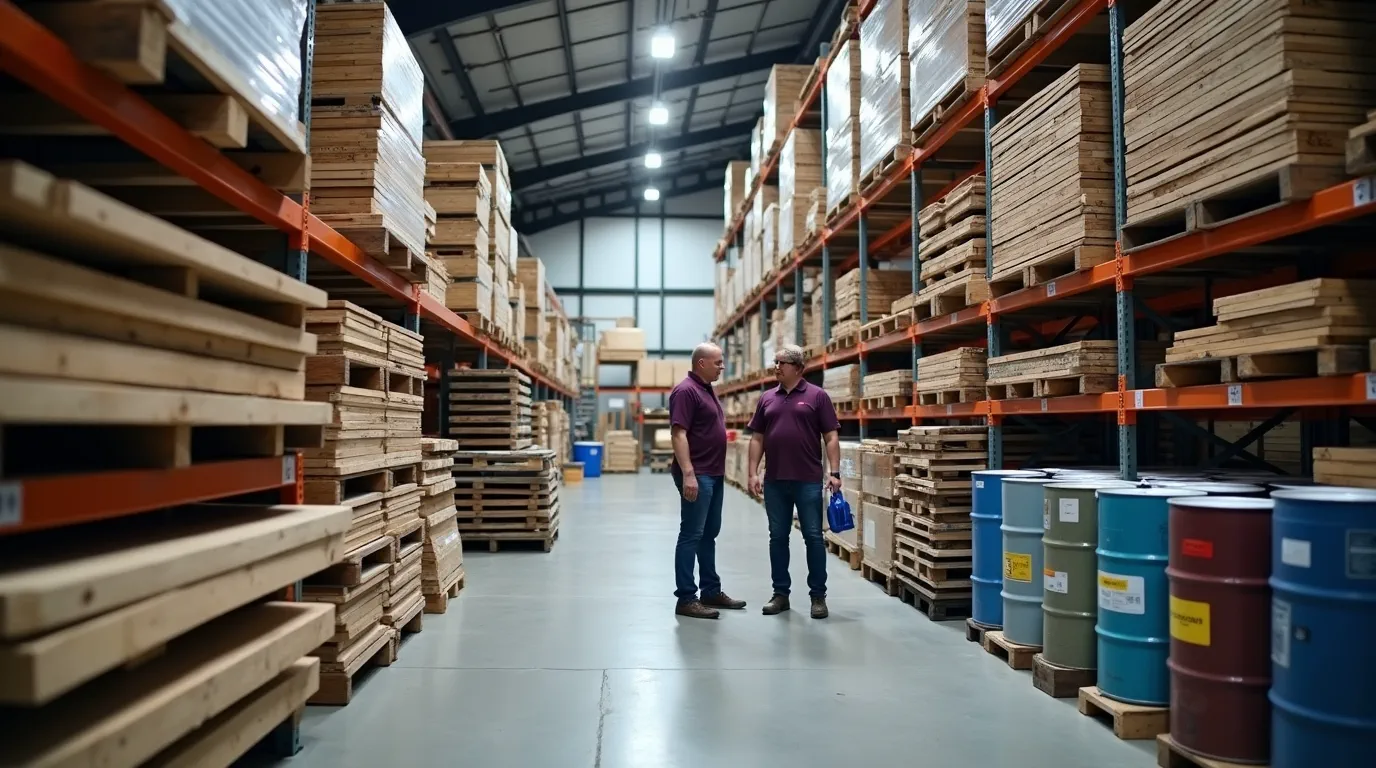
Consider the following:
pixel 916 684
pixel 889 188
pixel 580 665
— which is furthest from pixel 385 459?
pixel 889 188

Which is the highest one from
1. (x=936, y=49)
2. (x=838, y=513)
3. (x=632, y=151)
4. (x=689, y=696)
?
(x=632, y=151)

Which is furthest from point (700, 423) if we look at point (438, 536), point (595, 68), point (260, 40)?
point (595, 68)


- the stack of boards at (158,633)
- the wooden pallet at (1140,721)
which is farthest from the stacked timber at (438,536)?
the wooden pallet at (1140,721)

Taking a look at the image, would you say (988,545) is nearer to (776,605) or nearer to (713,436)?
(776,605)

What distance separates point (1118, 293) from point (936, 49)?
3.28m

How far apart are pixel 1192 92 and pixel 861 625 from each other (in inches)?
147

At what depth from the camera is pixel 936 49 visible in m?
7.27

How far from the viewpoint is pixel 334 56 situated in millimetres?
5246

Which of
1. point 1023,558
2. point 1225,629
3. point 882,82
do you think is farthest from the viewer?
point 882,82

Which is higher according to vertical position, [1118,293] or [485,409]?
[1118,293]

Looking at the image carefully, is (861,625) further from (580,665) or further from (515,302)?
(515,302)

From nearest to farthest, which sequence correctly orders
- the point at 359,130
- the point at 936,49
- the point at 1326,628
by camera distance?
the point at 1326,628
the point at 359,130
the point at 936,49

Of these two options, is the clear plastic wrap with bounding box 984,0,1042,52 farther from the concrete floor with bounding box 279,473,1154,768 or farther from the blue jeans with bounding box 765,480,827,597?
the concrete floor with bounding box 279,473,1154,768

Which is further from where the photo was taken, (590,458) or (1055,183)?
(590,458)
